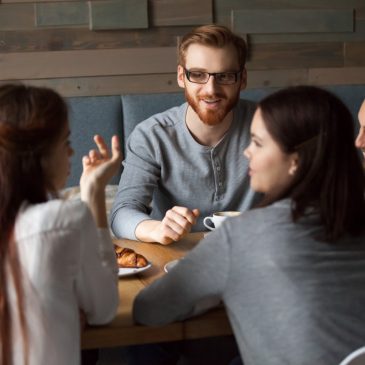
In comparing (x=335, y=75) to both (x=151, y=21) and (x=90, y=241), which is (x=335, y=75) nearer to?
(x=151, y=21)

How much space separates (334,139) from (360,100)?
200 centimetres

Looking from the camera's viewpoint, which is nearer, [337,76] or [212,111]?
[212,111]

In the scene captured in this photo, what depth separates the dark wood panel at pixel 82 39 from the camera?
3133 millimetres

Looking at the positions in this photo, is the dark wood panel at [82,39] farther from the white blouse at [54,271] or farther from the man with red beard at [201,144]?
the white blouse at [54,271]

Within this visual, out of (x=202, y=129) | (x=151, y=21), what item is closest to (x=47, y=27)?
(x=151, y=21)

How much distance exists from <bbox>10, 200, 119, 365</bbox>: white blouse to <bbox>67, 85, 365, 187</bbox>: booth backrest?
174cm

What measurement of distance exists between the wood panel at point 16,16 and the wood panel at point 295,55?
998 millimetres

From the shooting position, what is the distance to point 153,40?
325 cm

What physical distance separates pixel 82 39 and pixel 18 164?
197 centimetres

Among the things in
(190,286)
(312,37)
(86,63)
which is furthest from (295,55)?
(190,286)

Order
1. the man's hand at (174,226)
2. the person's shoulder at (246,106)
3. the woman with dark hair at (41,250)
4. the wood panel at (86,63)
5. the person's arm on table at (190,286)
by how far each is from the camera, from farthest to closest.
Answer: the wood panel at (86,63) < the person's shoulder at (246,106) < the man's hand at (174,226) < the person's arm on table at (190,286) < the woman with dark hair at (41,250)

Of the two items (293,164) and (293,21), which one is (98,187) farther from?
(293,21)

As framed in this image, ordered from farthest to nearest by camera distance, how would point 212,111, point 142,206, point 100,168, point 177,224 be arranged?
point 212,111 → point 142,206 → point 177,224 → point 100,168

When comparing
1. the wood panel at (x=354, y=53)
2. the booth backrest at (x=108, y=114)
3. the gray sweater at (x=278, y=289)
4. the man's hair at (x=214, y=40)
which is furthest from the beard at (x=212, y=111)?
the wood panel at (x=354, y=53)
